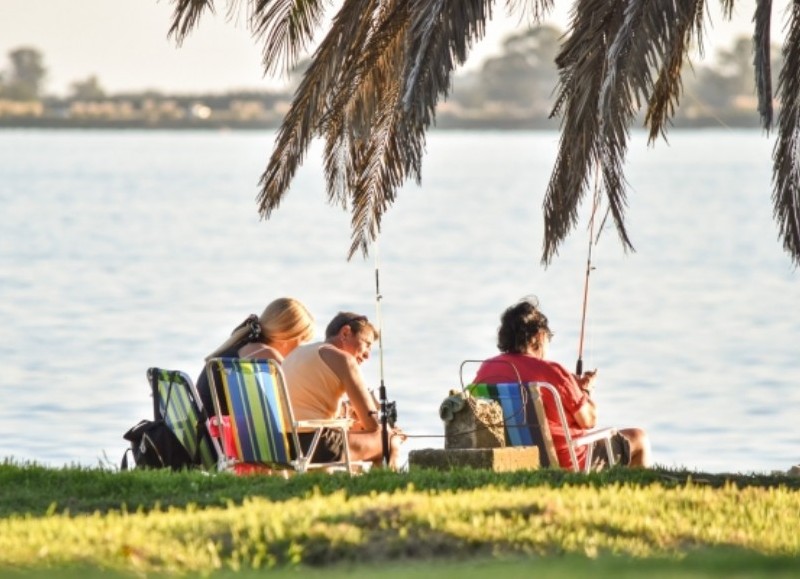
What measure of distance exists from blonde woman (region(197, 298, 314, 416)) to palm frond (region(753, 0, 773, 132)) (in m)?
3.12

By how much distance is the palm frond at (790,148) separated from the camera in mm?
11133

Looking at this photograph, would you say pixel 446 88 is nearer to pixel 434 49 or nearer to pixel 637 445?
pixel 434 49

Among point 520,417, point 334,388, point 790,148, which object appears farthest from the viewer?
point 334,388

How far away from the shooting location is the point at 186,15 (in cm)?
1230

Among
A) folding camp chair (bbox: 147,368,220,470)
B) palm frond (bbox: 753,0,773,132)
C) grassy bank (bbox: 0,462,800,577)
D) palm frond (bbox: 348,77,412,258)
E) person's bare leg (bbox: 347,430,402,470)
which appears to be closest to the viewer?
grassy bank (bbox: 0,462,800,577)

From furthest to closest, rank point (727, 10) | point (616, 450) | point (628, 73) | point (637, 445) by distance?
1. point (727, 10)
2. point (637, 445)
3. point (616, 450)
4. point (628, 73)

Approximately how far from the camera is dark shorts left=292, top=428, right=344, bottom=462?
11305 millimetres

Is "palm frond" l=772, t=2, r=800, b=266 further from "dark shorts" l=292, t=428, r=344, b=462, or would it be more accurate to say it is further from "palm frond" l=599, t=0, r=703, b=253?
"dark shorts" l=292, t=428, r=344, b=462

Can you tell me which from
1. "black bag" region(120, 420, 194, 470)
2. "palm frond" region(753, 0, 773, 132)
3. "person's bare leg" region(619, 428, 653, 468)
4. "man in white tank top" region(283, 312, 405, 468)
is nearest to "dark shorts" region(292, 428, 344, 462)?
"man in white tank top" region(283, 312, 405, 468)

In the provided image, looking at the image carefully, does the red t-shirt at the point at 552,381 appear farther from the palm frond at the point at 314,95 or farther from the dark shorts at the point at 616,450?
the palm frond at the point at 314,95

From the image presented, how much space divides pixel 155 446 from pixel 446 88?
8.22 ft

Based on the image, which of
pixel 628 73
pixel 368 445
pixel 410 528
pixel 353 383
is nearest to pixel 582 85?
pixel 628 73

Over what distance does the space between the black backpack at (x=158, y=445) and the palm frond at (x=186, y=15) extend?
2348 mm

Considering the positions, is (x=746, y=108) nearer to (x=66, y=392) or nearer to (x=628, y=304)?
(x=628, y=304)
